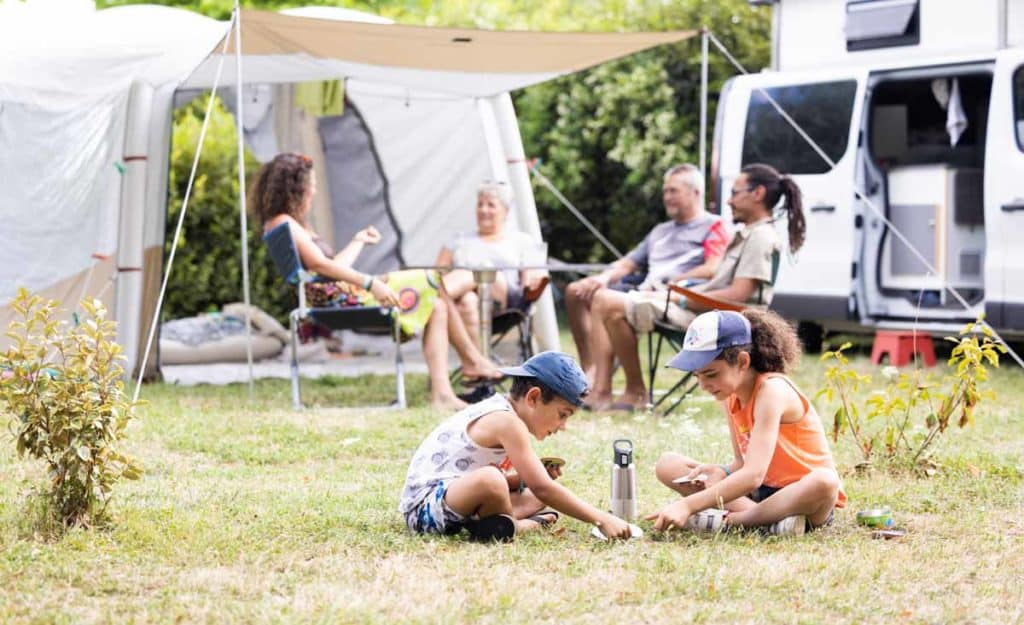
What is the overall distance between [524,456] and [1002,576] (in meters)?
1.21

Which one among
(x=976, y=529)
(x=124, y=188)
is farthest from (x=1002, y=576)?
(x=124, y=188)

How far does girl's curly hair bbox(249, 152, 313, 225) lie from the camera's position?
7.04m

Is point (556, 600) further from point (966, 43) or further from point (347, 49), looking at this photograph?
point (966, 43)

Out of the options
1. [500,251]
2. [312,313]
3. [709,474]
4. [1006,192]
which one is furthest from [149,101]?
[709,474]

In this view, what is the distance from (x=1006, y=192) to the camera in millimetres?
7570

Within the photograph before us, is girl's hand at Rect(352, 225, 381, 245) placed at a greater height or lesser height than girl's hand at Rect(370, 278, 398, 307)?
greater

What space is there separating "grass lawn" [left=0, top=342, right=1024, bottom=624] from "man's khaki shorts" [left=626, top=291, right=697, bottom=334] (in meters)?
1.04

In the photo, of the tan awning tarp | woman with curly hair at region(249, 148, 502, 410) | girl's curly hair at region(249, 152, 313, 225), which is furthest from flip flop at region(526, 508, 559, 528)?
girl's curly hair at region(249, 152, 313, 225)

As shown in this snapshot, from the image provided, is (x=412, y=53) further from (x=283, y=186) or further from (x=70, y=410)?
(x=70, y=410)

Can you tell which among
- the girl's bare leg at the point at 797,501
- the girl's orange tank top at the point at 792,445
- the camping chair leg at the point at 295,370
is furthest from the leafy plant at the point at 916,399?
the camping chair leg at the point at 295,370

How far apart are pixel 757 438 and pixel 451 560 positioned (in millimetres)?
860

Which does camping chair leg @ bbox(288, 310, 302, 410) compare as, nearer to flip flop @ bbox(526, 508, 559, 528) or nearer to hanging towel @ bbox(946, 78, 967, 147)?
flip flop @ bbox(526, 508, 559, 528)

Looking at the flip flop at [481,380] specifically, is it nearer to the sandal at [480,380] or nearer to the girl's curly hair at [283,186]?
the sandal at [480,380]

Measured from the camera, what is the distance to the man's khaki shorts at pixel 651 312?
21.1 ft
